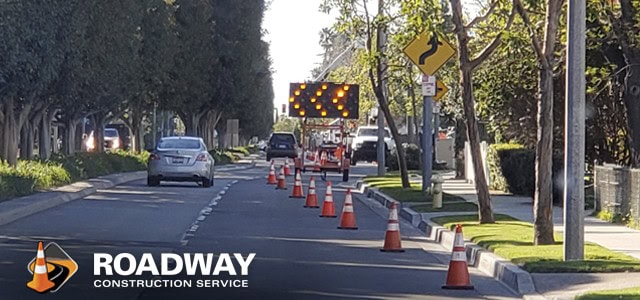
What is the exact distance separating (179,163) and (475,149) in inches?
552

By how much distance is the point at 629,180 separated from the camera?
22.1 meters

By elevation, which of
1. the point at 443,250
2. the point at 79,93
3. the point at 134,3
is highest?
the point at 134,3

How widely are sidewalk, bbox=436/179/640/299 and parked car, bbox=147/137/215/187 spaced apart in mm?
6914

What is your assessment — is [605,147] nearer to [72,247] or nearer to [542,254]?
[542,254]

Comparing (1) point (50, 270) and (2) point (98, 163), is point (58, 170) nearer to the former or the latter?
(2) point (98, 163)

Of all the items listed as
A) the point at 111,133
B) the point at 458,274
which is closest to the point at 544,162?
the point at 458,274

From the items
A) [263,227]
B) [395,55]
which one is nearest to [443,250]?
[263,227]

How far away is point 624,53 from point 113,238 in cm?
1098

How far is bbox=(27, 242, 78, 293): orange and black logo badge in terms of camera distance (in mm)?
12461

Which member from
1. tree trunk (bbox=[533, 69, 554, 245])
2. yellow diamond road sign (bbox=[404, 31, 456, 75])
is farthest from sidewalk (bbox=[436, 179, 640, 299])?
yellow diamond road sign (bbox=[404, 31, 456, 75])

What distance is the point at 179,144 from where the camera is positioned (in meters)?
34.5

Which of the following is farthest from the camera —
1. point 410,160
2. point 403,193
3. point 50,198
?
point 410,160

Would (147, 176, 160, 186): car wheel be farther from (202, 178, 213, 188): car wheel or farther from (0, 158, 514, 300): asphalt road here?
(0, 158, 514, 300): asphalt road

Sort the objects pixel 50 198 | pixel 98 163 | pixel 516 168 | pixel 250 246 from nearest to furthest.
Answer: pixel 250 246, pixel 50 198, pixel 516 168, pixel 98 163
